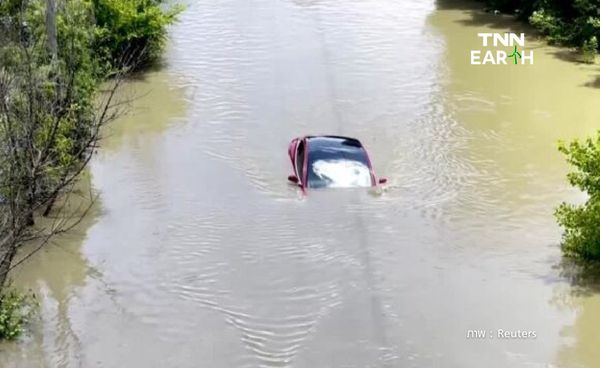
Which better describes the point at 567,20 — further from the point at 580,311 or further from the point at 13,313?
the point at 13,313

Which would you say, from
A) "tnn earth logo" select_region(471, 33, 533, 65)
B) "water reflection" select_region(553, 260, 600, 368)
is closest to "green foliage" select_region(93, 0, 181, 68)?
"tnn earth logo" select_region(471, 33, 533, 65)

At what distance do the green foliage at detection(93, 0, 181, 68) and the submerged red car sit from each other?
21.6 ft

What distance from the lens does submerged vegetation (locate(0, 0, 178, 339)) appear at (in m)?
12.7

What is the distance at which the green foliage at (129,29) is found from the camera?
22703 mm

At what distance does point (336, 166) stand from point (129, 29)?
28.0 feet

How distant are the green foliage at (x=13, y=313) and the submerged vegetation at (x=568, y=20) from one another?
16.1m

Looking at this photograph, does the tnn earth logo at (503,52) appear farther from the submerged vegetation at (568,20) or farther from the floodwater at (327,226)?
the submerged vegetation at (568,20)

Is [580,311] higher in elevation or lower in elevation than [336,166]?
lower

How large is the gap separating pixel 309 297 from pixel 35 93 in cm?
487

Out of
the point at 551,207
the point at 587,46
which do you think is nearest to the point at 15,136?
the point at 551,207

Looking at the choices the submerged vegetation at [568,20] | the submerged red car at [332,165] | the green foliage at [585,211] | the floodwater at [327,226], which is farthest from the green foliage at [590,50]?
the green foliage at [585,211]

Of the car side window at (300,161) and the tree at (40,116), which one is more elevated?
the tree at (40,116)

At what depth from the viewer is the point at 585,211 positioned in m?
13.8

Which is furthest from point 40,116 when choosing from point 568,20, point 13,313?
point 568,20
